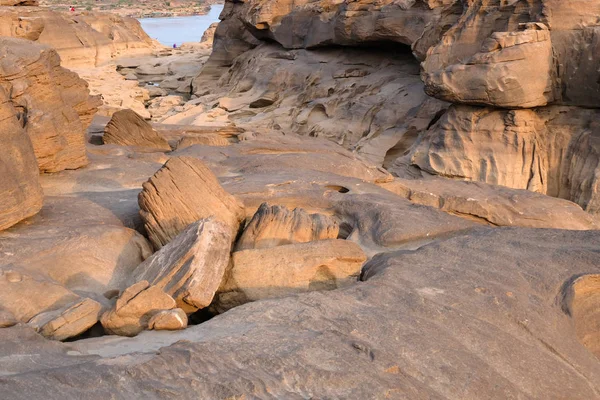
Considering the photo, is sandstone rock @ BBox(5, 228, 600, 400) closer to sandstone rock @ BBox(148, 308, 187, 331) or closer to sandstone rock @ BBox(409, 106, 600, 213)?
sandstone rock @ BBox(148, 308, 187, 331)

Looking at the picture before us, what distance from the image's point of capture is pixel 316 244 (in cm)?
471

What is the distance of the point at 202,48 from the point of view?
85.6 feet

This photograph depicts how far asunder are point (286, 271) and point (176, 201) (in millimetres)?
1224

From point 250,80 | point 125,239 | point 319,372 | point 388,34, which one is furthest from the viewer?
point 250,80

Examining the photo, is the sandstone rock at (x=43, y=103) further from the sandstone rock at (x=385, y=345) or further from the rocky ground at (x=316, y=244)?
the sandstone rock at (x=385, y=345)

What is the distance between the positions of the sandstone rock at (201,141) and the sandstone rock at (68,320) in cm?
529

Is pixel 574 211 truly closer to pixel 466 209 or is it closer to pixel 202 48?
pixel 466 209

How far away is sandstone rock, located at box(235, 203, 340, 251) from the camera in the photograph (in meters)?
4.96

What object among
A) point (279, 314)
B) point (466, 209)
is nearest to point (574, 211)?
point (466, 209)

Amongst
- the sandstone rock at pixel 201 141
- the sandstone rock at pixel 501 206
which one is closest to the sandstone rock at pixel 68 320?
the sandstone rock at pixel 501 206

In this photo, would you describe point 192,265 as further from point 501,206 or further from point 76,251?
point 501,206

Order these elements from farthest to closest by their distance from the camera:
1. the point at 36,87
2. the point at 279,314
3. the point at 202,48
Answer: the point at 202,48 → the point at 36,87 → the point at 279,314

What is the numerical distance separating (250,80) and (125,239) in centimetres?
1305

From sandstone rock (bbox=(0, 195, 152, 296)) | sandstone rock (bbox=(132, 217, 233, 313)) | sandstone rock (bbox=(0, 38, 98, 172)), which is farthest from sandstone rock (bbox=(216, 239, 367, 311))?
sandstone rock (bbox=(0, 38, 98, 172))
